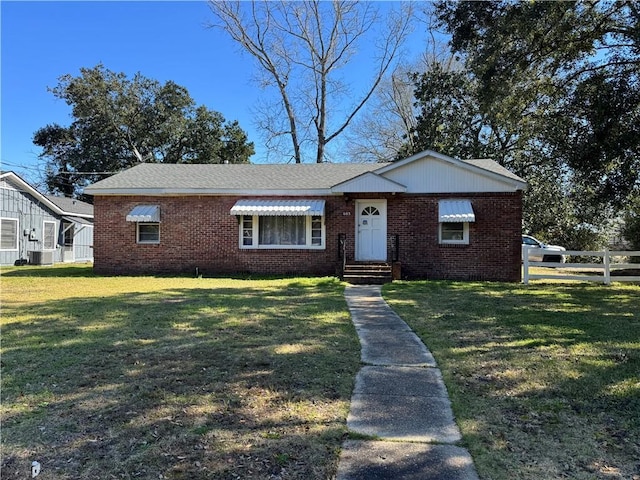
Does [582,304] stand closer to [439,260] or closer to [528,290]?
[528,290]

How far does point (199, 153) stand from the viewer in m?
38.2

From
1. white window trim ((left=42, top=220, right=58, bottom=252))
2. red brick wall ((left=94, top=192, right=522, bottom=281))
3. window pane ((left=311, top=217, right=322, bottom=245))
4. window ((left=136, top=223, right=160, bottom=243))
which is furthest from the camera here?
white window trim ((left=42, top=220, right=58, bottom=252))

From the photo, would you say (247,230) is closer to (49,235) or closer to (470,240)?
(470,240)

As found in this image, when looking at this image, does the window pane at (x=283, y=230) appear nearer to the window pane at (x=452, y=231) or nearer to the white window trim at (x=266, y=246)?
the white window trim at (x=266, y=246)

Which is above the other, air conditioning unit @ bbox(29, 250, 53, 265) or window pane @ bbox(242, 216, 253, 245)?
window pane @ bbox(242, 216, 253, 245)

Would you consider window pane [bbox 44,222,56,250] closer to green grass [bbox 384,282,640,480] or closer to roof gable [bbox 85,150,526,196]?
roof gable [bbox 85,150,526,196]

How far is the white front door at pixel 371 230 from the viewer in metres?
15.2

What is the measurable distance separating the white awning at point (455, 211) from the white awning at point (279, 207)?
3.93 meters

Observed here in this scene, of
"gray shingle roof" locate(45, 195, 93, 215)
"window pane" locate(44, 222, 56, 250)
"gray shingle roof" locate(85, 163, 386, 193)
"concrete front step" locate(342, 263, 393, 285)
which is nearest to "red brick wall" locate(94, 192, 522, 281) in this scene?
→ "gray shingle roof" locate(85, 163, 386, 193)

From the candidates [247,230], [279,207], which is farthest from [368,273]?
[247,230]

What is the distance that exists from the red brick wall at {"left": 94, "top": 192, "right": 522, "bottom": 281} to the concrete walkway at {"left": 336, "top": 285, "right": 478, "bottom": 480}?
30.5 ft

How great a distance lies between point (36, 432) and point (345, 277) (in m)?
10.9

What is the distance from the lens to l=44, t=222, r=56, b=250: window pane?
2435 centimetres

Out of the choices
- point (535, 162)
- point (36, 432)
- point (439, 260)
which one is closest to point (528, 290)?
point (439, 260)
